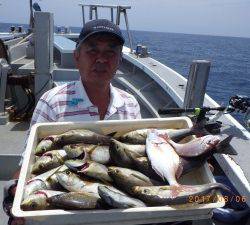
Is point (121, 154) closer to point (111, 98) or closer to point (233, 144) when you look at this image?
point (111, 98)

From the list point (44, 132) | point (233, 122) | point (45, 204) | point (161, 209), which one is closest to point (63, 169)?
point (45, 204)

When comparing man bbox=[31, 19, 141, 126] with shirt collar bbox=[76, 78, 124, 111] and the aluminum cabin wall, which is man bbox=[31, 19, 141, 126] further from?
the aluminum cabin wall

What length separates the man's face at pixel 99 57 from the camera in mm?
2363

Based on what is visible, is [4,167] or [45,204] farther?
[4,167]

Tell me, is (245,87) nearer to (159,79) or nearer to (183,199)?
(159,79)

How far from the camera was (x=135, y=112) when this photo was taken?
8.96 ft

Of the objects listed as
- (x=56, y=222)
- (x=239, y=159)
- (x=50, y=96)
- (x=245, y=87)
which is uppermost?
(x=50, y=96)

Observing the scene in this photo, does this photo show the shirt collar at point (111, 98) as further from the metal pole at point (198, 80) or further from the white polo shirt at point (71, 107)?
the metal pole at point (198, 80)

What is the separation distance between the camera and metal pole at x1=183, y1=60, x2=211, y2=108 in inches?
139

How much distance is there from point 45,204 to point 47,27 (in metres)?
4.69

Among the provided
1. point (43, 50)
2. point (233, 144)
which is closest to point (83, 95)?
point (233, 144)

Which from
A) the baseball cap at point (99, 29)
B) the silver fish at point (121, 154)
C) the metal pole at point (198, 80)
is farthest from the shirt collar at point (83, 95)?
the metal pole at point (198, 80)

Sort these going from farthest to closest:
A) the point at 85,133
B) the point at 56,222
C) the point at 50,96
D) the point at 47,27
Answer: the point at 47,27, the point at 50,96, the point at 85,133, the point at 56,222

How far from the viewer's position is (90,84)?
8.28 ft
